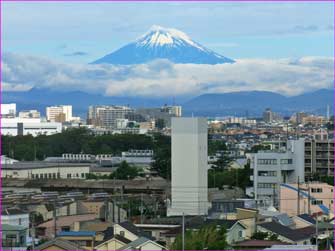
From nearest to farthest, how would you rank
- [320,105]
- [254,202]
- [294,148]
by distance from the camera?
[254,202]
[294,148]
[320,105]

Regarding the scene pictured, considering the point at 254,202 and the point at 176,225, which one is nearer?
the point at 176,225

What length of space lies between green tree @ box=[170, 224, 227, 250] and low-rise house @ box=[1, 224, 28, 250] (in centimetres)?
164

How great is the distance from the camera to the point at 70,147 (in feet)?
133

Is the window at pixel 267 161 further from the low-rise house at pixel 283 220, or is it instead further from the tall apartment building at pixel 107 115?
the tall apartment building at pixel 107 115

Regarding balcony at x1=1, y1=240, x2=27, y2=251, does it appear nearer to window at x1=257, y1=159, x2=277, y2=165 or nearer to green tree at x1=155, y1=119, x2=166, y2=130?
window at x1=257, y1=159, x2=277, y2=165

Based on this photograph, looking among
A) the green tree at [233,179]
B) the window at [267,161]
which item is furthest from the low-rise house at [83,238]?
the green tree at [233,179]

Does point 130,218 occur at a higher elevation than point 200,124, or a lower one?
lower

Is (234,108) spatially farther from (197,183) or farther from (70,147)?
(197,183)

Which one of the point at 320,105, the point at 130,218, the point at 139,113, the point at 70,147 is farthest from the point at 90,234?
the point at 320,105

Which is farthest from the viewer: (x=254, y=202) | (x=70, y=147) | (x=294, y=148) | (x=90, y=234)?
(x=70, y=147)

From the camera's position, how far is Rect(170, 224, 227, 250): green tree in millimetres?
9812

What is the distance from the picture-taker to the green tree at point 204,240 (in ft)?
32.2

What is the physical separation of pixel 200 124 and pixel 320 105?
11240 centimetres

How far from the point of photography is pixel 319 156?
2398cm
